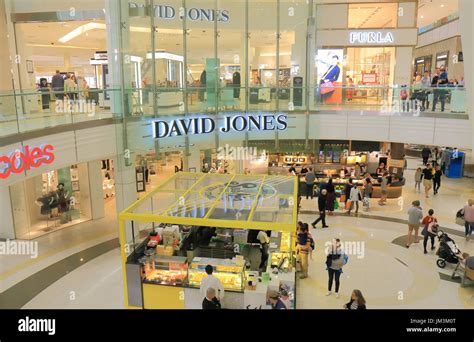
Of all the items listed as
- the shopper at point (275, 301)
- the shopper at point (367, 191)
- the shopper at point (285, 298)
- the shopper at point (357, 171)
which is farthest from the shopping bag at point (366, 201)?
the shopper at point (275, 301)

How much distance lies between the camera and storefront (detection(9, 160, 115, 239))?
12.1 meters

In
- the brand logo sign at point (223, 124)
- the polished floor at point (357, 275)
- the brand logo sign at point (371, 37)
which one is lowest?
the polished floor at point (357, 275)

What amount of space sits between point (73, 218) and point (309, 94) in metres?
8.52

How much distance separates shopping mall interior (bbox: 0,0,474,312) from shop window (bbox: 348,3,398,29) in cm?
11

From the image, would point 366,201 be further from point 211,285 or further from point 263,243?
point 211,285

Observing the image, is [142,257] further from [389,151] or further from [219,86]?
[389,151]

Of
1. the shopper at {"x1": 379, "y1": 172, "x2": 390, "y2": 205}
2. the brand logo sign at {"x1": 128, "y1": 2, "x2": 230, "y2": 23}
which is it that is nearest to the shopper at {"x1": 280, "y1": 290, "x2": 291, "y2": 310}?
the shopper at {"x1": 379, "y1": 172, "x2": 390, "y2": 205}

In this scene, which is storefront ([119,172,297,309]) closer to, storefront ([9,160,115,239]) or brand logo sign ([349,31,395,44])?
storefront ([9,160,115,239])

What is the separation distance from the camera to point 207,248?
8.16 meters

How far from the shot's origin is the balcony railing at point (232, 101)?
31.9 ft

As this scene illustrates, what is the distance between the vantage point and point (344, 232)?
1190 centimetres

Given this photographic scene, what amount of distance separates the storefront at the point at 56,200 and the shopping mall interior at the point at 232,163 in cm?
6

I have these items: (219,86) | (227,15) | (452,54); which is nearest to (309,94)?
(219,86)

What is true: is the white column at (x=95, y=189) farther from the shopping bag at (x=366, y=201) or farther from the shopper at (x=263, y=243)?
the shopping bag at (x=366, y=201)
